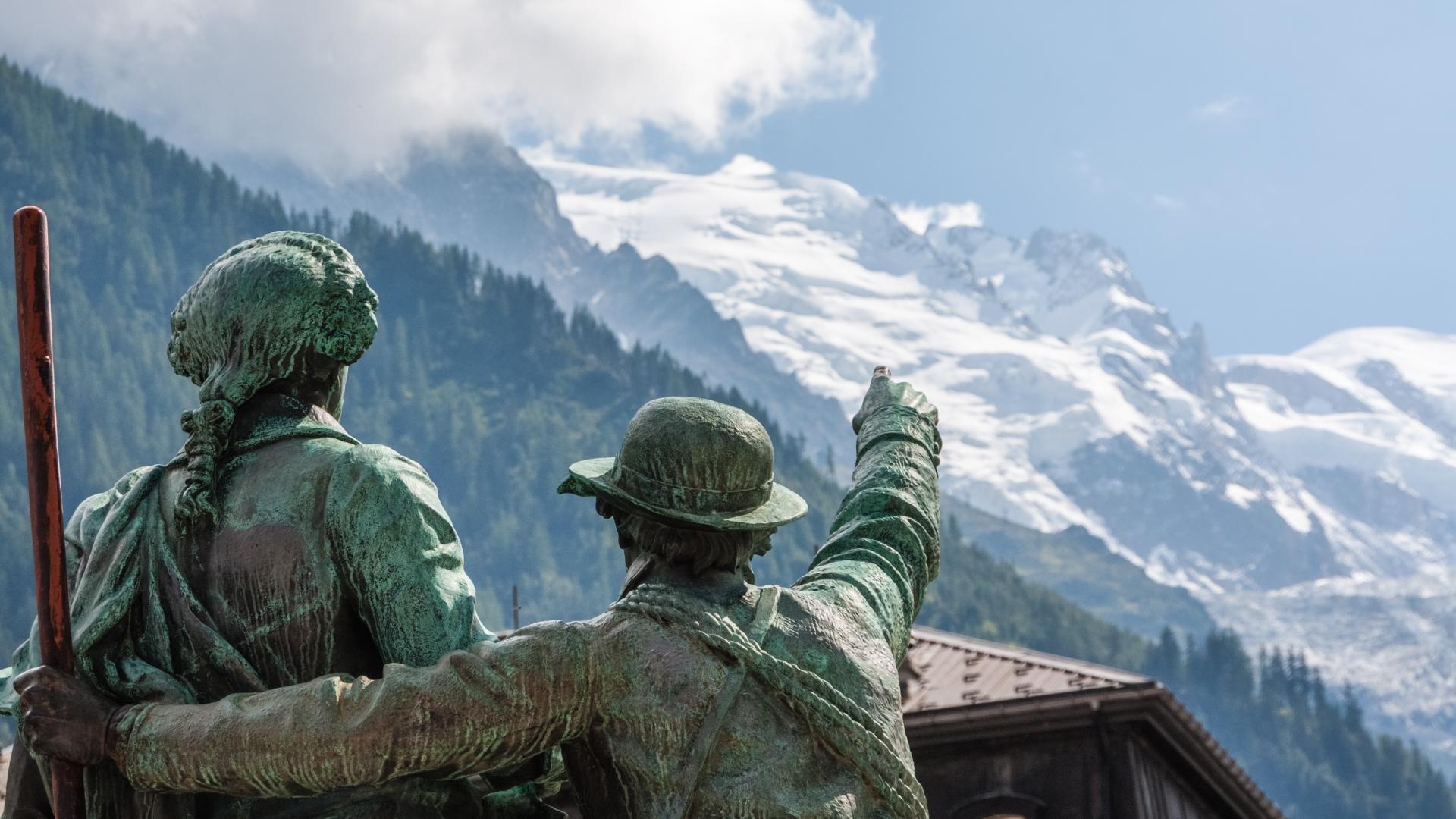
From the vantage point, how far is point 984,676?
30.5 m

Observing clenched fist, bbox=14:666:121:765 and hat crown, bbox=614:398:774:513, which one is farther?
hat crown, bbox=614:398:774:513

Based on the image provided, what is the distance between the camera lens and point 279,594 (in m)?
4.84

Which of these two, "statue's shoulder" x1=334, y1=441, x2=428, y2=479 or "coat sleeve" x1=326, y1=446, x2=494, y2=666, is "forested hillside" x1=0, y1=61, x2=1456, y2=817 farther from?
"coat sleeve" x1=326, y1=446, x2=494, y2=666

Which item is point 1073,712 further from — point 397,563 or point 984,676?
point 397,563

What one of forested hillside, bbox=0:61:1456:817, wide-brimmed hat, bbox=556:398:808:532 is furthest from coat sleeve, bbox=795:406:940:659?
forested hillside, bbox=0:61:1456:817

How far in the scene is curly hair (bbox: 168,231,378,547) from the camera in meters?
5.05

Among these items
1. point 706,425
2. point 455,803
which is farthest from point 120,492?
point 706,425

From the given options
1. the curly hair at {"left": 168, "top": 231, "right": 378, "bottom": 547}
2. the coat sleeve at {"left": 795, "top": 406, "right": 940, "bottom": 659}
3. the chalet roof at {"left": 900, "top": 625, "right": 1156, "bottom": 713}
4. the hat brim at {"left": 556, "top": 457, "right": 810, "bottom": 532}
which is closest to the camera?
the hat brim at {"left": 556, "top": 457, "right": 810, "bottom": 532}

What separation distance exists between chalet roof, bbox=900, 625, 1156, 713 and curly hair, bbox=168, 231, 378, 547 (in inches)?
899

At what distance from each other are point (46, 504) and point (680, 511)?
4.77 ft

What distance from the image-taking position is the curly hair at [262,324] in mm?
5047

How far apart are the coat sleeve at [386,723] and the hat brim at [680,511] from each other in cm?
34

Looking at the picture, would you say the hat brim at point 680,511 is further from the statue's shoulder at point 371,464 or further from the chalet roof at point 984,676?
the chalet roof at point 984,676

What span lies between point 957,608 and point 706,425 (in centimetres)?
17654
